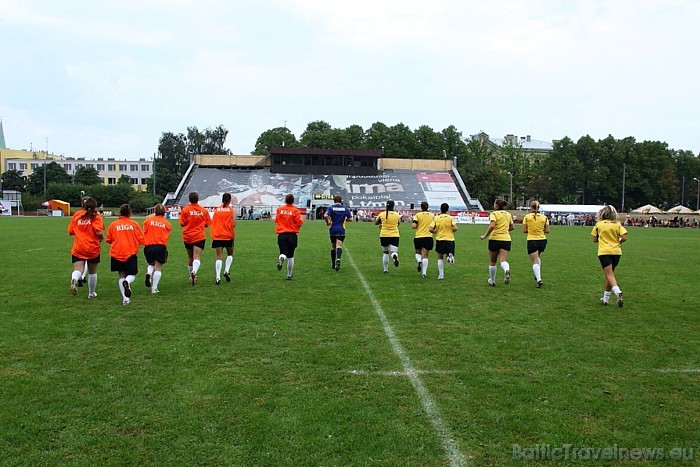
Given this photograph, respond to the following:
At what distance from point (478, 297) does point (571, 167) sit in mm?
84756

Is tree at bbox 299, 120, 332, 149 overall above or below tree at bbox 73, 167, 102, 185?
above

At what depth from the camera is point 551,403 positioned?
4566 mm

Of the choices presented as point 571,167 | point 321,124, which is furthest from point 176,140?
point 571,167

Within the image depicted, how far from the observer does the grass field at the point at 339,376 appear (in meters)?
3.79

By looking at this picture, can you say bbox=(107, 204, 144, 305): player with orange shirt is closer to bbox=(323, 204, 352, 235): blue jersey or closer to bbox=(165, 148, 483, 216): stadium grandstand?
bbox=(323, 204, 352, 235): blue jersey

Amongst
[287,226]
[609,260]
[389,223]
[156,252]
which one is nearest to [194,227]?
[156,252]

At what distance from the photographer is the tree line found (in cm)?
8600

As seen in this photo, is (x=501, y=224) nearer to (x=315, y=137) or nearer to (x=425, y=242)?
(x=425, y=242)

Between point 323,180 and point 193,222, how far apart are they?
192 feet

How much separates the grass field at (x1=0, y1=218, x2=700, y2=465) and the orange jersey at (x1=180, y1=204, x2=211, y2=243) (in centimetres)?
122

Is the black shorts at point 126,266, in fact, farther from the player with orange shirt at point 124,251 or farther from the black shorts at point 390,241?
the black shorts at point 390,241

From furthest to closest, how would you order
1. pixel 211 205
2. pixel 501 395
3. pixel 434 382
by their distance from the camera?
pixel 211 205 < pixel 434 382 < pixel 501 395

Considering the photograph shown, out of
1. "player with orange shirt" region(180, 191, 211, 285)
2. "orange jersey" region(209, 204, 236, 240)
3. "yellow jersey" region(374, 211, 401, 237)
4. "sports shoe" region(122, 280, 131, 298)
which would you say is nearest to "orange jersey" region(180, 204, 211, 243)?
"player with orange shirt" region(180, 191, 211, 285)

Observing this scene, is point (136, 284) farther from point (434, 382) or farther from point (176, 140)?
point (176, 140)
